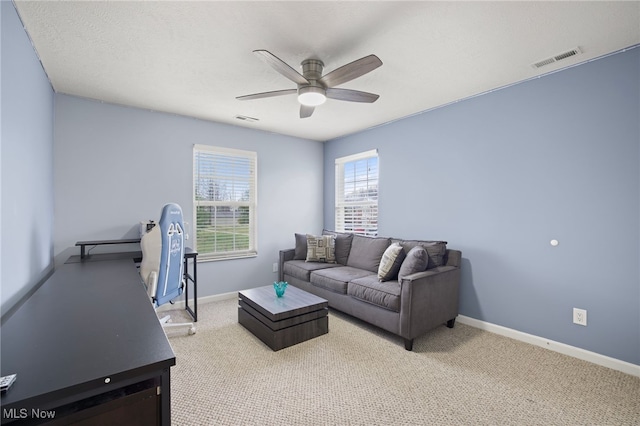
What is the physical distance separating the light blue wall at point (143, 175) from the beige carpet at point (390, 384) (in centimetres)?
154

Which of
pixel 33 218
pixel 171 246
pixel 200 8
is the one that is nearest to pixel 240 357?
pixel 171 246

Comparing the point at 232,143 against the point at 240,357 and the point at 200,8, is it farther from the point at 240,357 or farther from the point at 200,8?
the point at 240,357

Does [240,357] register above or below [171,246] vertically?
below

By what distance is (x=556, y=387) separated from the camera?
6.75 feet

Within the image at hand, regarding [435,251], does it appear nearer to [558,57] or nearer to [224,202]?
[558,57]

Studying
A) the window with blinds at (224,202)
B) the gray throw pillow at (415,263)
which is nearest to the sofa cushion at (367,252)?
the gray throw pillow at (415,263)

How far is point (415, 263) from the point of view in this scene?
2.85 meters

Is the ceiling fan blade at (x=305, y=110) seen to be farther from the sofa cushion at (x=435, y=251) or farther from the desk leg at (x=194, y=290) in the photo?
the desk leg at (x=194, y=290)

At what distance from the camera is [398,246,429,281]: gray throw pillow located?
2834mm

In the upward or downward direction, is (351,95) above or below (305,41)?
below

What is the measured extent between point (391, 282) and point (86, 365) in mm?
2617

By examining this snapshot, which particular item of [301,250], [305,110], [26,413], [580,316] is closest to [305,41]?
[305,110]

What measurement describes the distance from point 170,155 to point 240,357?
267 centimetres

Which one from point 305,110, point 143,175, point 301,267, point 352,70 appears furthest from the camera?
point 301,267
